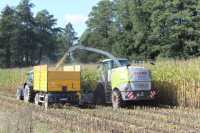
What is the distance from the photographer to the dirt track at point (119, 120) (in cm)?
1622

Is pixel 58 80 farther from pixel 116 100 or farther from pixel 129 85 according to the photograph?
pixel 129 85

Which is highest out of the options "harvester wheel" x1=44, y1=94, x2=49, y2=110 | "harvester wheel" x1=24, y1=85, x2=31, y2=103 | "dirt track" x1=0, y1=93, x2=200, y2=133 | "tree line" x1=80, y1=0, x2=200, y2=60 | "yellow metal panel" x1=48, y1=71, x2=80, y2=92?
"tree line" x1=80, y1=0, x2=200, y2=60

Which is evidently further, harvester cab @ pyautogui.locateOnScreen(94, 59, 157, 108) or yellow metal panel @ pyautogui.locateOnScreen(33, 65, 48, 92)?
yellow metal panel @ pyautogui.locateOnScreen(33, 65, 48, 92)

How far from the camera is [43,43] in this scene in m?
111

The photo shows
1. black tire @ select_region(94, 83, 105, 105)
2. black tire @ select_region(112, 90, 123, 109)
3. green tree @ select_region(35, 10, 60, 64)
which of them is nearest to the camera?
black tire @ select_region(112, 90, 123, 109)

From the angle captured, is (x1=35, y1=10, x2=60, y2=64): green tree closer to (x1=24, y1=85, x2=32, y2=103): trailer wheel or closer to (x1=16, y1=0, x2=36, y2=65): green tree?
(x1=16, y1=0, x2=36, y2=65): green tree

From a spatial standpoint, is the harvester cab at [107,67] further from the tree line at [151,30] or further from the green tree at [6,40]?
the green tree at [6,40]

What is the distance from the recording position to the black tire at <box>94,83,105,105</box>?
89.2ft

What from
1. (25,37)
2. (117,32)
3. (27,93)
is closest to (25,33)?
(25,37)

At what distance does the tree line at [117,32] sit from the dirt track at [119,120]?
122ft

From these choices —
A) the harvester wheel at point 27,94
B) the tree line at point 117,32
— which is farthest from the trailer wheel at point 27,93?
the tree line at point 117,32

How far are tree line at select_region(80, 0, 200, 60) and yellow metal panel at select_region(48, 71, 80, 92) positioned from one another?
3508 cm

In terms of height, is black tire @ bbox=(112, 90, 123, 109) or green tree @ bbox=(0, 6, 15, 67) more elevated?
green tree @ bbox=(0, 6, 15, 67)

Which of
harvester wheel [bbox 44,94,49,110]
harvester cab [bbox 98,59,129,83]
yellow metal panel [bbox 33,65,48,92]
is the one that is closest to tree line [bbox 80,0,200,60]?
harvester cab [bbox 98,59,129,83]
